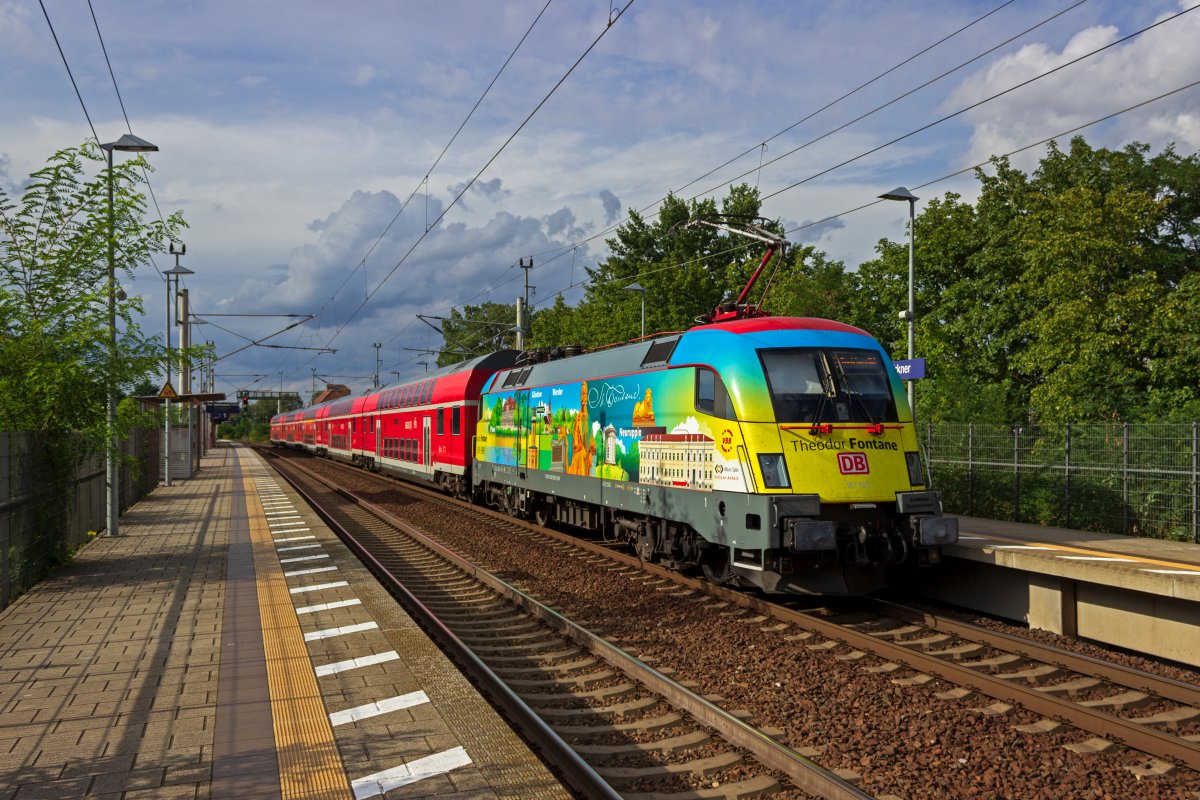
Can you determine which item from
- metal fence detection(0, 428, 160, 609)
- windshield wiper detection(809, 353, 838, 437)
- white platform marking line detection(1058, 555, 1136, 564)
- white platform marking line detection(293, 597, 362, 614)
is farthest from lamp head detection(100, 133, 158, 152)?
white platform marking line detection(1058, 555, 1136, 564)

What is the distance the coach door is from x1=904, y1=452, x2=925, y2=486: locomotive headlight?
17.5 m

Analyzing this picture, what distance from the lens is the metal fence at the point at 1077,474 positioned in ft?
42.1

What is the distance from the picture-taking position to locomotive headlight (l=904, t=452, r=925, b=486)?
9844 millimetres

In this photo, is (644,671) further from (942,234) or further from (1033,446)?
(942,234)

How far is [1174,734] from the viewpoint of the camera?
6.14m

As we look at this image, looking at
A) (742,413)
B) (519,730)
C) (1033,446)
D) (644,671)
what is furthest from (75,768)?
(1033,446)

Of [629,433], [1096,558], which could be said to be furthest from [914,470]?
[629,433]

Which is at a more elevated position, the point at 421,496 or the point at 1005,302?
the point at 1005,302

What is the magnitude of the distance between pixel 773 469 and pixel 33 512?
8.83 metres

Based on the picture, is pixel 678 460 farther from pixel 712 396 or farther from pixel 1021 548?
pixel 1021 548

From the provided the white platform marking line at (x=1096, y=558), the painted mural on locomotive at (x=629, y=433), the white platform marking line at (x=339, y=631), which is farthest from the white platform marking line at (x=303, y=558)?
the white platform marking line at (x=1096, y=558)

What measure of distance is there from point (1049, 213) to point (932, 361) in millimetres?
8029

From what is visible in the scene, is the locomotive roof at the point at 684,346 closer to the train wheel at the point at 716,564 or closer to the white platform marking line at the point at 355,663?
the train wheel at the point at 716,564

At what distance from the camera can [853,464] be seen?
9.48m
